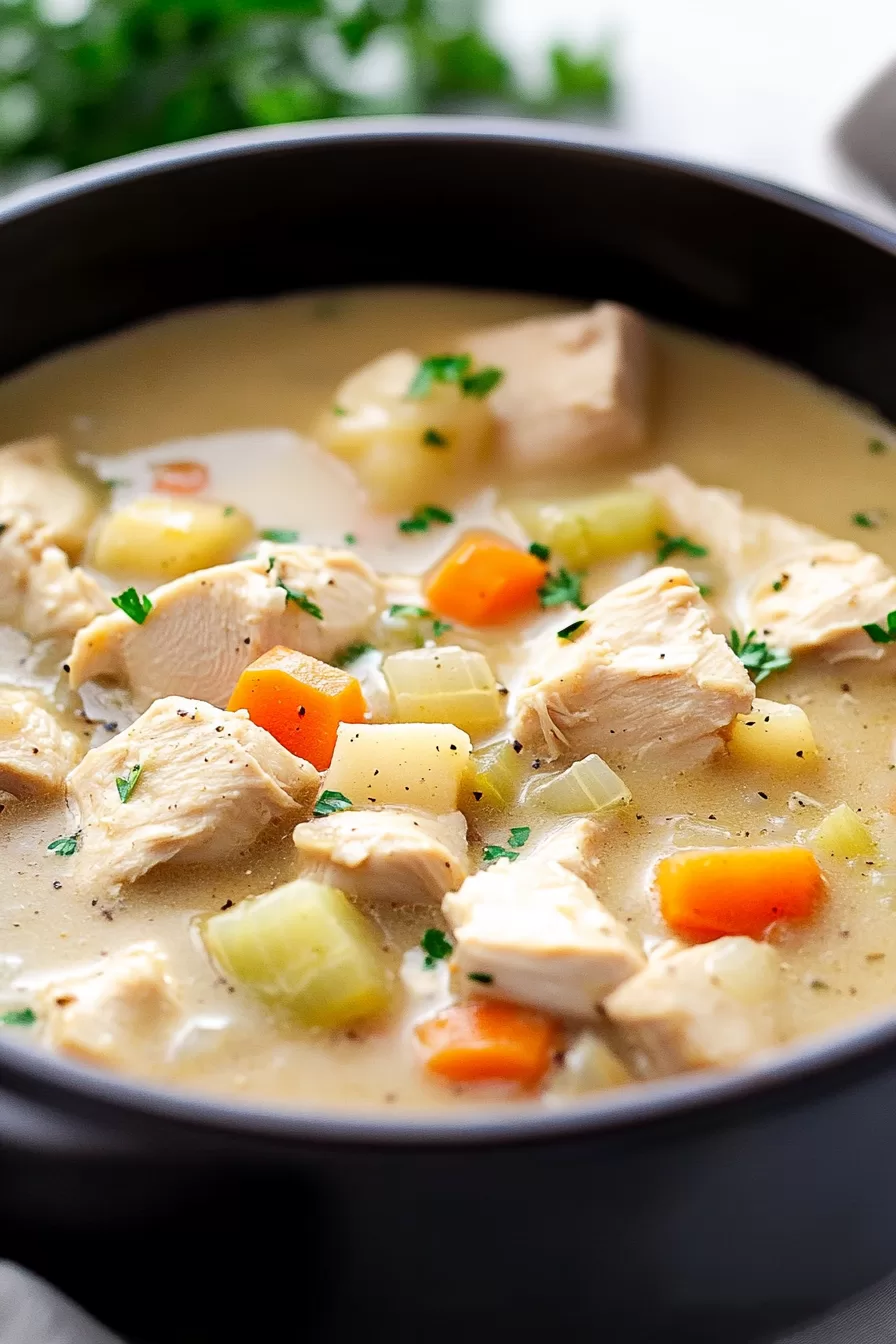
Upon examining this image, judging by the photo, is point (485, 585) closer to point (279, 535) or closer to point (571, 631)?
point (571, 631)

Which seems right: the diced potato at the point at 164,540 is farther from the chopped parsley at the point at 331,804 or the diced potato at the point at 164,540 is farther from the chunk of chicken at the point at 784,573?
the chunk of chicken at the point at 784,573

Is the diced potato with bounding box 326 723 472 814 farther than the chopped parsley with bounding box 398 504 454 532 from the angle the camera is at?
No

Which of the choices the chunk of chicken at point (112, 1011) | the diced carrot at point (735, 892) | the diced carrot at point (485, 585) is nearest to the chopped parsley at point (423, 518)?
the diced carrot at point (485, 585)

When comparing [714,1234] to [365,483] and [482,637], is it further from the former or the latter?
[365,483]

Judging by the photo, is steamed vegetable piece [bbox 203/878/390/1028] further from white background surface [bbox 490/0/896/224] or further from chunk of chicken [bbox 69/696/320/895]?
white background surface [bbox 490/0/896/224]

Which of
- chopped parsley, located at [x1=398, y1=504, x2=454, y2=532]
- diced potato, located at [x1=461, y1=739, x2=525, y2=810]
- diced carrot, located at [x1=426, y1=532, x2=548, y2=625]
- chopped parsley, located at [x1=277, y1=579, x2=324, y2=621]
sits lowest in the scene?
diced potato, located at [x1=461, y1=739, x2=525, y2=810]

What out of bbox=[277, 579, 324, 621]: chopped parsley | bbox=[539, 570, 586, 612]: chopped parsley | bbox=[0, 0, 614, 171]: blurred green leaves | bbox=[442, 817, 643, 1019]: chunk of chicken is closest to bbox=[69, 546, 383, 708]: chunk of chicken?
bbox=[277, 579, 324, 621]: chopped parsley
